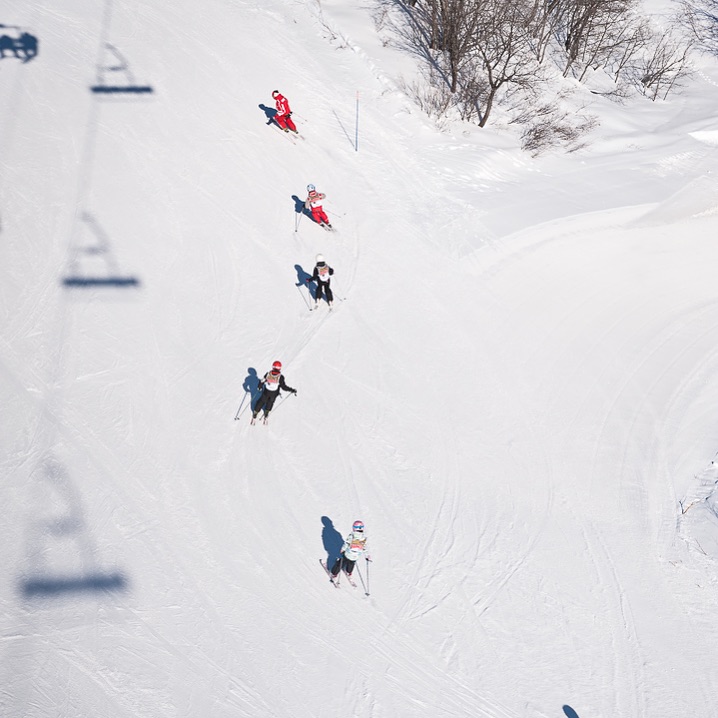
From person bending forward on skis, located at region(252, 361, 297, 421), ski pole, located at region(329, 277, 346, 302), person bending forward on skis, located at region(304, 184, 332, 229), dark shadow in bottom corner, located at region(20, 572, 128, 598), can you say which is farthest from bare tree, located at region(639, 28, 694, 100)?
dark shadow in bottom corner, located at region(20, 572, 128, 598)

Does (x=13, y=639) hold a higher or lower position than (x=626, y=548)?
lower

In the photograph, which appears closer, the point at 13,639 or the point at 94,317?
the point at 13,639

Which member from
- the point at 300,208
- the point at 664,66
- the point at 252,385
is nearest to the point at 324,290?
the point at 252,385

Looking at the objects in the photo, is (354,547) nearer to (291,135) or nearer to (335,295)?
(335,295)

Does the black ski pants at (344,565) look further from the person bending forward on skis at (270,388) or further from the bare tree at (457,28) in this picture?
the bare tree at (457,28)

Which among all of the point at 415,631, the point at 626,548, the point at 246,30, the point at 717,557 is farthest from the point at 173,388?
the point at 246,30

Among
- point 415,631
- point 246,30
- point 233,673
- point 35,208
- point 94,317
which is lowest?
point 233,673

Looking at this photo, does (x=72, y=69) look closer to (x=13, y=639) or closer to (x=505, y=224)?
(x=505, y=224)
